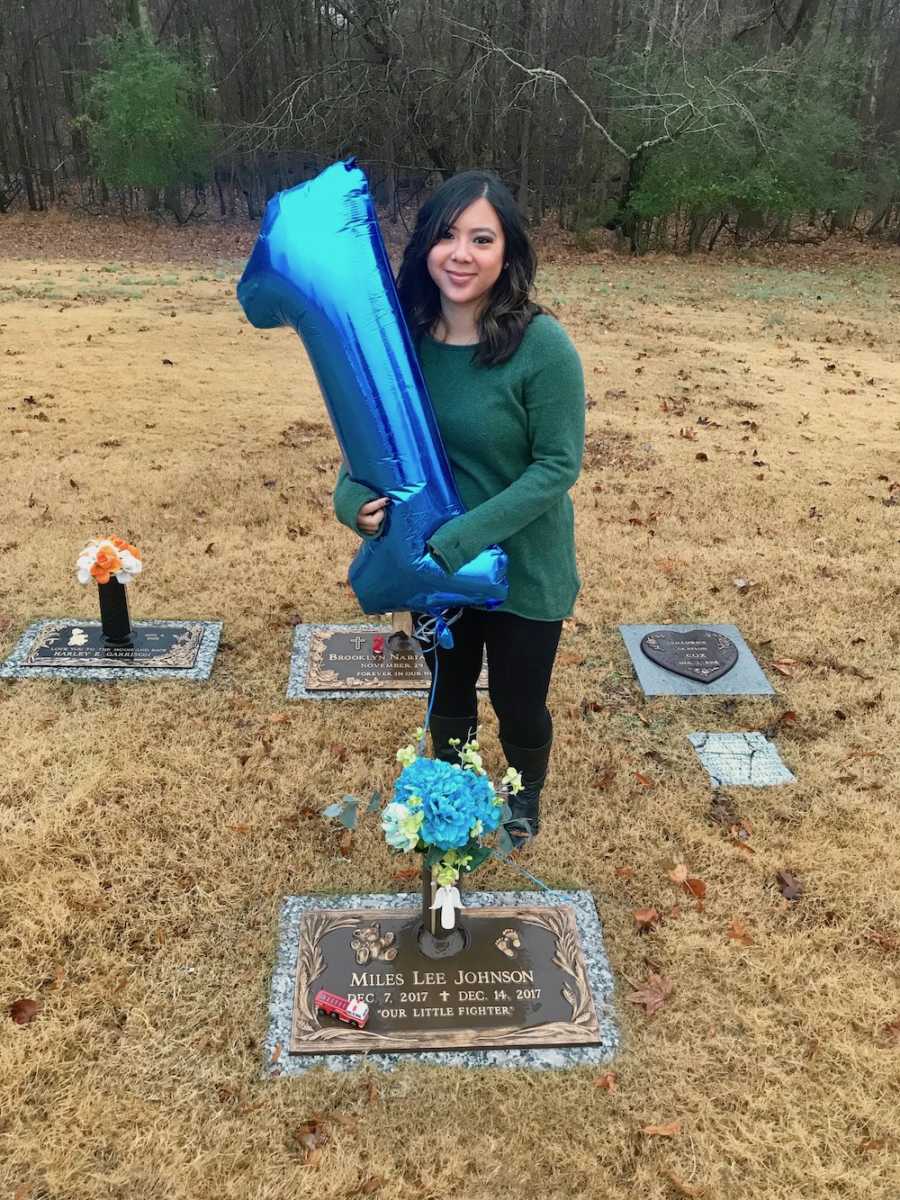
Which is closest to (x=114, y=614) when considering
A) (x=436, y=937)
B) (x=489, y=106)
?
(x=436, y=937)

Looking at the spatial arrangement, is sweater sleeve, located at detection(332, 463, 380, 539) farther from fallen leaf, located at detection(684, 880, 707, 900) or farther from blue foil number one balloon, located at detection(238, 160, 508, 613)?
fallen leaf, located at detection(684, 880, 707, 900)

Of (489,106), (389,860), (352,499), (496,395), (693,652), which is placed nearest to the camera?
(496,395)

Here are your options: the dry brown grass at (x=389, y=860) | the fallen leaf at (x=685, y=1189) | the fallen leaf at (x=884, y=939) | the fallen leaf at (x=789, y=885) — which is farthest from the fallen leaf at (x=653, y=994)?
the fallen leaf at (x=884, y=939)

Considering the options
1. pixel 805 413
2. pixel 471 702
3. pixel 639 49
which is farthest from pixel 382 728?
pixel 639 49

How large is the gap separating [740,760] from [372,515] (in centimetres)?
222

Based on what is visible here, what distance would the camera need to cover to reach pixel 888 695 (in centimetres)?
420

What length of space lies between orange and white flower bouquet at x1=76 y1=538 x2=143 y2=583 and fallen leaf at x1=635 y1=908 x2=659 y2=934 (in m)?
2.74

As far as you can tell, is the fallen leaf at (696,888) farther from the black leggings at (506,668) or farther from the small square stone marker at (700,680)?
the small square stone marker at (700,680)

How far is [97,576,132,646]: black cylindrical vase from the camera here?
4242 millimetres

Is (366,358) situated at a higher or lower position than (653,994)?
higher

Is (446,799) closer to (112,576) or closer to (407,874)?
(407,874)

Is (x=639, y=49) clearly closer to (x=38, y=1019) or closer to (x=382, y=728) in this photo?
(x=382, y=728)

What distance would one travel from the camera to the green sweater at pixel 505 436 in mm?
2201

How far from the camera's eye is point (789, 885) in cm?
311
